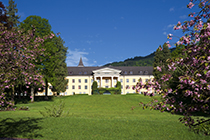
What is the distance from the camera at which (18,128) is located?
1331 cm

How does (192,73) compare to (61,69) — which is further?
(61,69)

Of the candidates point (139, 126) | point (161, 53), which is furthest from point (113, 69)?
point (139, 126)

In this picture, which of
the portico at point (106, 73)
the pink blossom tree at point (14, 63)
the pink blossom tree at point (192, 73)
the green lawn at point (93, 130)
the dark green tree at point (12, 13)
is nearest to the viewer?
the pink blossom tree at point (192, 73)

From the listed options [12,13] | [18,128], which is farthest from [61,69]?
[18,128]

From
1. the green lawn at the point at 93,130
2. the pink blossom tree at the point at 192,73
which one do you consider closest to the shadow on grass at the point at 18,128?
the green lawn at the point at 93,130

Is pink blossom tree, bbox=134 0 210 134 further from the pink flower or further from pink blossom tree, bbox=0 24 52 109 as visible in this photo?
pink blossom tree, bbox=0 24 52 109

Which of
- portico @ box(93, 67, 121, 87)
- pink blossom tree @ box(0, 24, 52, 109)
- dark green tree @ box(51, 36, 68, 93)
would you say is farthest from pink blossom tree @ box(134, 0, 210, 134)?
portico @ box(93, 67, 121, 87)

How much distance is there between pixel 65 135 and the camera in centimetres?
1202

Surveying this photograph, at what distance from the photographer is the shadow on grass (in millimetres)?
11962

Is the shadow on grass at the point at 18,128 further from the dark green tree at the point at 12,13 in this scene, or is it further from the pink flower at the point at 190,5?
the dark green tree at the point at 12,13

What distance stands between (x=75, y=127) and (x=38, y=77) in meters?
5.14

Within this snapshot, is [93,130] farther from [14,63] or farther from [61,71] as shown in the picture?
[61,71]

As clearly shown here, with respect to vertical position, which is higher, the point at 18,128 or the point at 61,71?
the point at 61,71

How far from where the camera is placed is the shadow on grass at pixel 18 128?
39.2 ft
